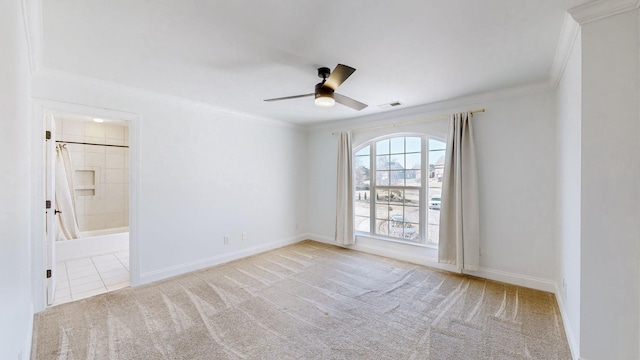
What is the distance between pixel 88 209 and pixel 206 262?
347 centimetres

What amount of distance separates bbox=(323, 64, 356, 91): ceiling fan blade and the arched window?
7.39 feet

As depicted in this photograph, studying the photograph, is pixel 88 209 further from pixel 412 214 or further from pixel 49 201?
pixel 412 214

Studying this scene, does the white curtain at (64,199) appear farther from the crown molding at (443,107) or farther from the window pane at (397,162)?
the window pane at (397,162)

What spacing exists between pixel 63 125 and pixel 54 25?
14.4 feet

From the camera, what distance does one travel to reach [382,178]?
15.3ft

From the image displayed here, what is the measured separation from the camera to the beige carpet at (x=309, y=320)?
2045 millimetres

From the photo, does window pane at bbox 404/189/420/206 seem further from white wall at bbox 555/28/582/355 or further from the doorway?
the doorway

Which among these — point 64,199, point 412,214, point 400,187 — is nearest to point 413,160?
point 400,187
